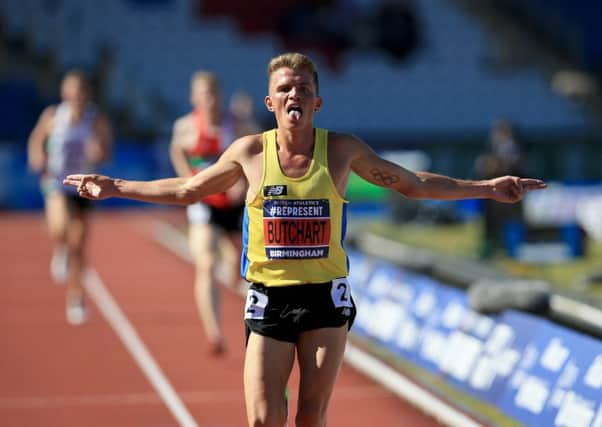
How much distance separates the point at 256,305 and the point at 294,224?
390 millimetres

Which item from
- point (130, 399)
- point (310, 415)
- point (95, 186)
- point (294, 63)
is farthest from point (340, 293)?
point (130, 399)

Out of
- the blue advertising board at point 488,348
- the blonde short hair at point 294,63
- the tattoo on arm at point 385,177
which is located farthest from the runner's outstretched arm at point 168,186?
the blue advertising board at point 488,348

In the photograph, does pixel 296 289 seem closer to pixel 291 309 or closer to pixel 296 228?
pixel 291 309

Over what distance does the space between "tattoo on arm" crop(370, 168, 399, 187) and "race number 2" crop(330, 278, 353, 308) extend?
0.46m

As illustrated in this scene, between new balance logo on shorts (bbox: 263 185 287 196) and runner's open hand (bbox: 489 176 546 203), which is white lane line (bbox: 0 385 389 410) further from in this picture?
new balance logo on shorts (bbox: 263 185 287 196)

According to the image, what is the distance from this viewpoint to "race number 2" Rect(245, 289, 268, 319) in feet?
16.5

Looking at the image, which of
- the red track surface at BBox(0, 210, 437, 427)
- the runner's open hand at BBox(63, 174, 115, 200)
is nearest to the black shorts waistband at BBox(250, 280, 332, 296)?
the runner's open hand at BBox(63, 174, 115, 200)

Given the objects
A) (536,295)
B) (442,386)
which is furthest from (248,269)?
(442,386)

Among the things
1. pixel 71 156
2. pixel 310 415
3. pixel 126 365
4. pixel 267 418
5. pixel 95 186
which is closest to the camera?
pixel 267 418

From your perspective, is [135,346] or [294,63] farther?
[135,346]

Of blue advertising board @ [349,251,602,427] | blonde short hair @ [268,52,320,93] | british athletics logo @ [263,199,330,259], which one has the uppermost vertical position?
blonde short hair @ [268,52,320,93]

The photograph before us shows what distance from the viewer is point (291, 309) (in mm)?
5004

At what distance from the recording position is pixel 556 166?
2980cm

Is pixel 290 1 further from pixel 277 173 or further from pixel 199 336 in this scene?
pixel 277 173
